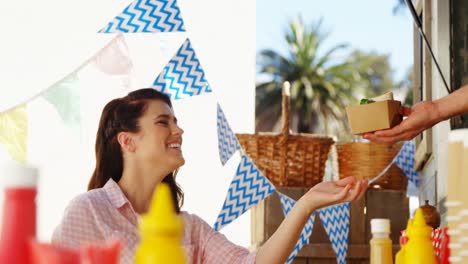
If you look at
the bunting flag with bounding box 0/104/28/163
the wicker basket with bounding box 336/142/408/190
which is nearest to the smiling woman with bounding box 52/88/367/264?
the bunting flag with bounding box 0/104/28/163

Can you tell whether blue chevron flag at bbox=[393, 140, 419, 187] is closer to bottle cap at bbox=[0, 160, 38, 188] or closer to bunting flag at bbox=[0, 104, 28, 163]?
bunting flag at bbox=[0, 104, 28, 163]

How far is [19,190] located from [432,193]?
3.94 m

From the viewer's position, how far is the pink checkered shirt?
8.35 ft

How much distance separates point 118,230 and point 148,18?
4.85ft

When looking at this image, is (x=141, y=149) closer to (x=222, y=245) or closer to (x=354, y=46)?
(x=222, y=245)

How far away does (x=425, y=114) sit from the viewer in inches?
100

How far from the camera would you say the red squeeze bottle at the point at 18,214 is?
91cm

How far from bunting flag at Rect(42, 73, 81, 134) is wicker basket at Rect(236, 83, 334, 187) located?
1.07 m

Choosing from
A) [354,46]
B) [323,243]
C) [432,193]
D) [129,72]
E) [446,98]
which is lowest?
[323,243]

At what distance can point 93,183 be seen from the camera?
3.11 m

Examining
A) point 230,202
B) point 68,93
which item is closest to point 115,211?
point 230,202

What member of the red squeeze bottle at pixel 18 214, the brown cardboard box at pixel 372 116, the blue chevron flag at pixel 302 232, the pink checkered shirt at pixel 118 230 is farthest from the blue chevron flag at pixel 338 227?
the red squeeze bottle at pixel 18 214

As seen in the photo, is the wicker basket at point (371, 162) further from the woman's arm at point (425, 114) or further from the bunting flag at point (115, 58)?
the woman's arm at point (425, 114)

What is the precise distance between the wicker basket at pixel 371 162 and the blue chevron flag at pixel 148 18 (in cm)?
172
